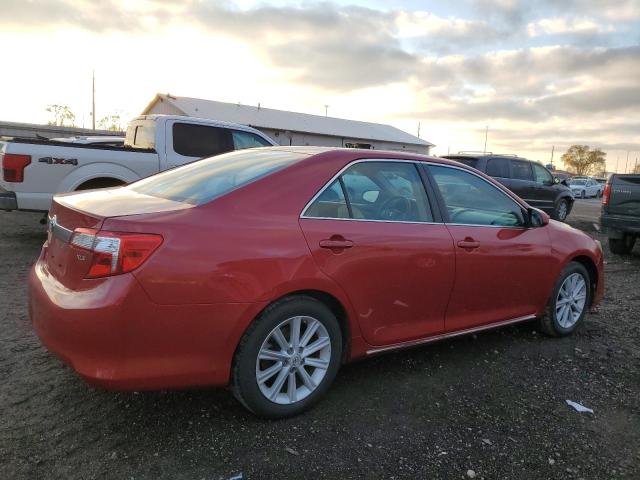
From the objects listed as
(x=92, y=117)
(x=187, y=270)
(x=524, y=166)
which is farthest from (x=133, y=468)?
(x=92, y=117)

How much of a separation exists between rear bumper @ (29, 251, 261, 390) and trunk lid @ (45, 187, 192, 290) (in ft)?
0.29

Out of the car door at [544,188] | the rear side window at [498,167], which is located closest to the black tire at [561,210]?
the car door at [544,188]

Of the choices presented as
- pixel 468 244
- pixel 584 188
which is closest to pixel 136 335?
pixel 468 244

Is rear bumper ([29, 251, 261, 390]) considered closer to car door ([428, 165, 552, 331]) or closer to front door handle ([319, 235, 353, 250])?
front door handle ([319, 235, 353, 250])

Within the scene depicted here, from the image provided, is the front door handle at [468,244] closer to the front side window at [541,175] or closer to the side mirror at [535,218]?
the side mirror at [535,218]

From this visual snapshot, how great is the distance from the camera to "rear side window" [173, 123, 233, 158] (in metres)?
7.83

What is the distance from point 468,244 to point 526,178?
422 inches

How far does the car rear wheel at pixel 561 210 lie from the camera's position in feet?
→ 47.0

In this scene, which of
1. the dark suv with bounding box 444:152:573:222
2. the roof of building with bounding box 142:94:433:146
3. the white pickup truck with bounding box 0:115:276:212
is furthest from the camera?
the roof of building with bounding box 142:94:433:146

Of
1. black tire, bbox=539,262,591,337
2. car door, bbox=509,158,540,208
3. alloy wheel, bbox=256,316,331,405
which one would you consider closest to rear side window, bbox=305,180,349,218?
alloy wheel, bbox=256,316,331,405

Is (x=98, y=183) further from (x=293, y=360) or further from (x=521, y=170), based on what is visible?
(x=521, y=170)

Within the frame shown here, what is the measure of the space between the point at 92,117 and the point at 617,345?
55844 mm

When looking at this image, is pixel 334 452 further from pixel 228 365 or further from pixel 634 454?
pixel 634 454

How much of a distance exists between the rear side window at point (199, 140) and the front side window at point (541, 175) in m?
8.95
